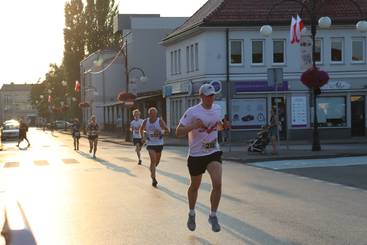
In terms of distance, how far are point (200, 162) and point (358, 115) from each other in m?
32.0

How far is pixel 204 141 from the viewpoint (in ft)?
28.5

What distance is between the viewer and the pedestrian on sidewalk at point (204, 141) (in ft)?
28.1

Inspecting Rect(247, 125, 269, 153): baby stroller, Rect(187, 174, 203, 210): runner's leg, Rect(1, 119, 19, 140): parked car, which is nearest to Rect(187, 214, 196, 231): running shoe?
Rect(187, 174, 203, 210): runner's leg

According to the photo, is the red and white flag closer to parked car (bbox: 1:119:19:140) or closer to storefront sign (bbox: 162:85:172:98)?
storefront sign (bbox: 162:85:172:98)

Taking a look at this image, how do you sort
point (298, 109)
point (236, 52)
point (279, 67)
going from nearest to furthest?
point (279, 67) → point (298, 109) → point (236, 52)

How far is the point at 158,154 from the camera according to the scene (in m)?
15.0

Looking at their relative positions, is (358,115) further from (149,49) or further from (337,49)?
(149,49)

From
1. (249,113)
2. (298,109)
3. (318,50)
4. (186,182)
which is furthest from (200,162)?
(318,50)

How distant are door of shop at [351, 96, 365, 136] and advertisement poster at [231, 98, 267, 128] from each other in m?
5.41

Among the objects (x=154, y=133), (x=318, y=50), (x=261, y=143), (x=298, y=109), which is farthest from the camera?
(x=318, y=50)

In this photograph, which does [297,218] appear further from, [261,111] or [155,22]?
[155,22]

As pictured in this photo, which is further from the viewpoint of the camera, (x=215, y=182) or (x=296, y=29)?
(x=296, y=29)

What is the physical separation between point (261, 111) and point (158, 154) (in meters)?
24.1

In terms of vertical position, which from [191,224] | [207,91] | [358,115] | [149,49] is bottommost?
[191,224]
